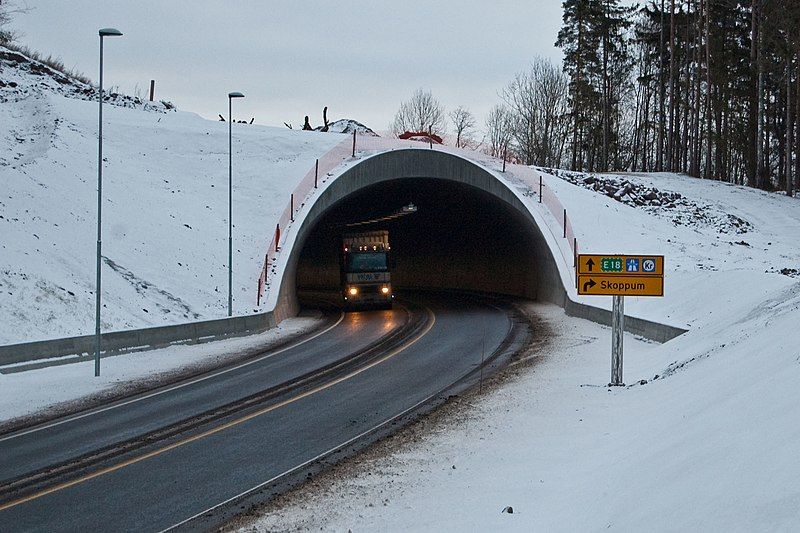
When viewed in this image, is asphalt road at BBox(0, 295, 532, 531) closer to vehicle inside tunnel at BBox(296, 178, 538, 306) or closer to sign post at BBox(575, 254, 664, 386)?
sign post at BBox(575, 254, 664, 386)

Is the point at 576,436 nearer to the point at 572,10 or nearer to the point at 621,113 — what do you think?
the point at 572,10

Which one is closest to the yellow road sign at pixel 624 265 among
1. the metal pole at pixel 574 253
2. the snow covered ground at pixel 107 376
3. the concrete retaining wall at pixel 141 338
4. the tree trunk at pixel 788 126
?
the snow covered ground at pixel 107 376

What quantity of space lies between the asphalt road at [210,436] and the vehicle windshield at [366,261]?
13.3 meters

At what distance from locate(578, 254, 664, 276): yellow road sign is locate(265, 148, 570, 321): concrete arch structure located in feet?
66.7

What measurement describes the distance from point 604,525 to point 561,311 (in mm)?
27886

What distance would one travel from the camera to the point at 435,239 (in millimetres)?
54000

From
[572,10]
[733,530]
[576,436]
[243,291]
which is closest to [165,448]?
[576,436]

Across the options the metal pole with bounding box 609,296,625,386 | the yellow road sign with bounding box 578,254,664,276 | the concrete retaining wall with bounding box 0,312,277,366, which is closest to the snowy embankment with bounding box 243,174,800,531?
the metal pole with bounding box 609,296,625,386

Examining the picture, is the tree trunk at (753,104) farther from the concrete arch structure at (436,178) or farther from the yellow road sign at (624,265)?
the yellow road sign at (624,265)

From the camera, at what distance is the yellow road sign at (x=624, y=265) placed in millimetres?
15555

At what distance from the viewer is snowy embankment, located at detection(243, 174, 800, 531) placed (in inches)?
241

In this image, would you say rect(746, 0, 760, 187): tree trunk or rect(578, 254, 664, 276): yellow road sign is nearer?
rect(578, 254, 664, 276): yellow road sign

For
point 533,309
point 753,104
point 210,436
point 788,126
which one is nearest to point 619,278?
point 210,436

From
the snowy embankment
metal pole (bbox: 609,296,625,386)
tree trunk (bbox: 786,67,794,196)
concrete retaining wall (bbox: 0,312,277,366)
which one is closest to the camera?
the snowy embankment
